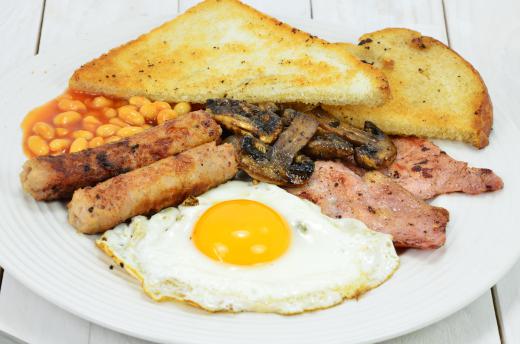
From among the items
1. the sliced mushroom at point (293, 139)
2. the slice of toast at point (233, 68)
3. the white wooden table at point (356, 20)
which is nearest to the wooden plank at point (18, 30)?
the white wooden table at point (356, 20)

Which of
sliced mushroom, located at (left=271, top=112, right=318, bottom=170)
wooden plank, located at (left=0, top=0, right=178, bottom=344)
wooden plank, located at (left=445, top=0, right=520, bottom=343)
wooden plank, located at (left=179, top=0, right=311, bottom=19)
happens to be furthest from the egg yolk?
wooden plank, located at (left=179, top=0, right=311, bottom=19)

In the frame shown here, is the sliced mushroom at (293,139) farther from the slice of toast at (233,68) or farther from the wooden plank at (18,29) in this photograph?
the wooden plank at (18,29)

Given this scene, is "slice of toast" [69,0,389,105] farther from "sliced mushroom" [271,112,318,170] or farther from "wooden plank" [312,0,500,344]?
"wooden plank" [312,0,500,344]

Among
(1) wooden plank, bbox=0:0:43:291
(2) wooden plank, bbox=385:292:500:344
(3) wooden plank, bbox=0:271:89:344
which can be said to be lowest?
(2) wooden plank, bbox=385:292:500:344

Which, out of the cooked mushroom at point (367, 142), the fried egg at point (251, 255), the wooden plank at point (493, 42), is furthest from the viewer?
the wooden plank at point (493, 42)

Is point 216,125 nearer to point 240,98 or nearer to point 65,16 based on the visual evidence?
point 240,98

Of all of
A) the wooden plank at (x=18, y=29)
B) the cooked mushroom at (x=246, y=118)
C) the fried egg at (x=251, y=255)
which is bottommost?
the wooden plank at (x=18, y=29)
